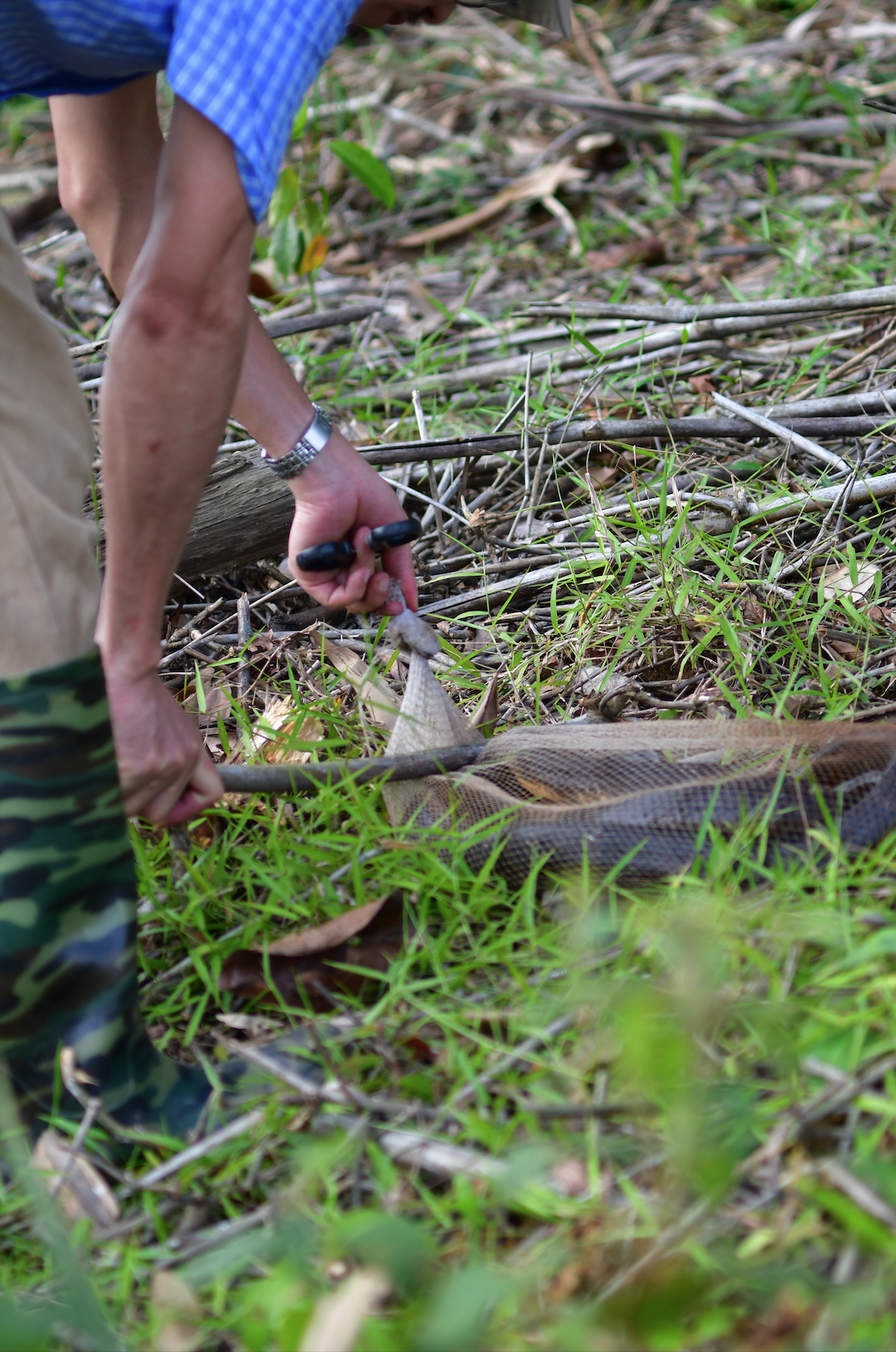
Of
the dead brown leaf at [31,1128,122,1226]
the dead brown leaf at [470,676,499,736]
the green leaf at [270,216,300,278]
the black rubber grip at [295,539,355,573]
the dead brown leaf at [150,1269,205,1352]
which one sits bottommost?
the dead brown leaf at [470,676,499,736]

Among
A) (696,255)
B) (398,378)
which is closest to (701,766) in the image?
(398,378)

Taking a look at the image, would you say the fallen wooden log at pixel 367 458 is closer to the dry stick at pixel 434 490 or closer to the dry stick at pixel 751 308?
the dry stick at pixel 434 490

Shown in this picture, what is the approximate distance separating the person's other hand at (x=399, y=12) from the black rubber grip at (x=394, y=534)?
2.85ft

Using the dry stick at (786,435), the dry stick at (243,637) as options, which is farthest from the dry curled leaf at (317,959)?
the dry stick at (786,435)

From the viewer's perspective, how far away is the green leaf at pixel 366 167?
386 centimetres

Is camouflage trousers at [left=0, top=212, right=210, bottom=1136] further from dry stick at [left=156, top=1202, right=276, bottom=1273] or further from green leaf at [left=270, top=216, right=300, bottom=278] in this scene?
green leaf at [left=270, top=216, right=300, bottom=278]

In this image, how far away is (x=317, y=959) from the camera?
5.93 ft

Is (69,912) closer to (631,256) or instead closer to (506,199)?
(631,256)

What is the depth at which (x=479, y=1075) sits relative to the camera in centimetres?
152

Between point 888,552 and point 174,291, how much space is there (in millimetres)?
1812

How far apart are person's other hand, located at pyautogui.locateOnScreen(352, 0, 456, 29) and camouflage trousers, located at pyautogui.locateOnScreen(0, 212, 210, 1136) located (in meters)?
0.74

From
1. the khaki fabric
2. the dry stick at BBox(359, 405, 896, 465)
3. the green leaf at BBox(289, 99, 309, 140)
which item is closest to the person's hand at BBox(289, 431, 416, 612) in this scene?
the dry stick at BBox(359, 405, 896, 465)

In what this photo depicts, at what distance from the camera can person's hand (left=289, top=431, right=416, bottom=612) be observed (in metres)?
2.34

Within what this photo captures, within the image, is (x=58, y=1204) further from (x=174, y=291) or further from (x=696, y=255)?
(x=696, y=255)
